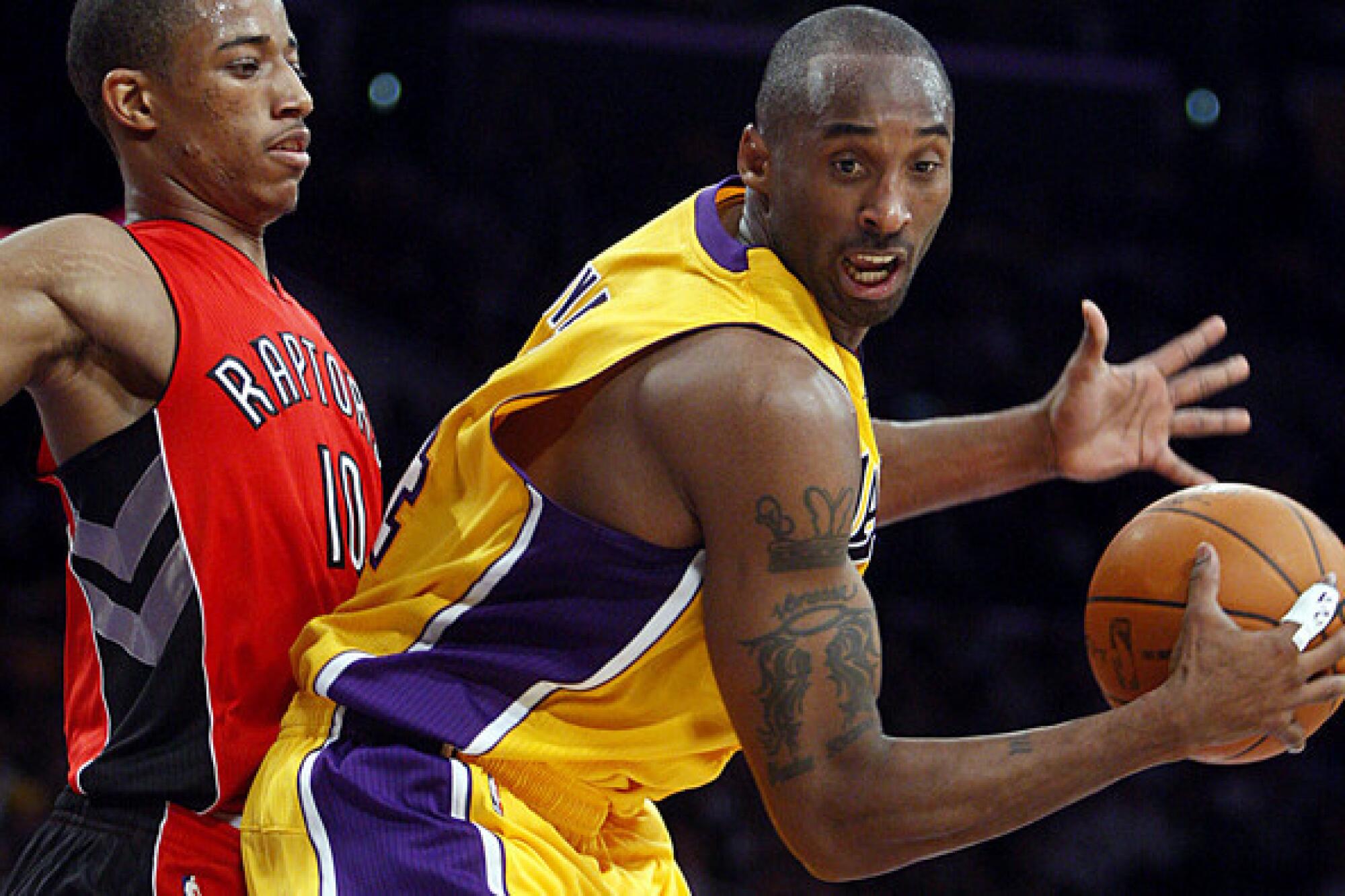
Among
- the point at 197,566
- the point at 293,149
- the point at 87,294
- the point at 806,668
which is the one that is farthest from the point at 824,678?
the point at 293,149

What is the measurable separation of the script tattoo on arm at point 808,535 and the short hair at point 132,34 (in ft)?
4.97

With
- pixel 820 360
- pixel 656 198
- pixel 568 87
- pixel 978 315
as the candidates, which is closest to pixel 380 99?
pixel 568 87

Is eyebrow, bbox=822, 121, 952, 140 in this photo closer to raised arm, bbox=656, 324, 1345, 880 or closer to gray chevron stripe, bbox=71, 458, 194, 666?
raised arm, bbox=656, 324, 1345, 880

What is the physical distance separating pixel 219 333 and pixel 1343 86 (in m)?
9.20

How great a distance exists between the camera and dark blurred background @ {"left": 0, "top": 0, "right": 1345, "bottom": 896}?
8.81 metres

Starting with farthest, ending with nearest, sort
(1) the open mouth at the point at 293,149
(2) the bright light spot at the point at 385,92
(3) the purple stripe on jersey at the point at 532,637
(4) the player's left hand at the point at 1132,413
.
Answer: (2) the bright light spot at the point at 385,92
(4) the player's left hand at the point at 1132,413
(1) the open mouth at the point at 293,149
(3) the purple stripe on jersey at the point at 532,637

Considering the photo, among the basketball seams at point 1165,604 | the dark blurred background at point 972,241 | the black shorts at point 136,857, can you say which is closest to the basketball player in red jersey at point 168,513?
the black shorts at point 136,857

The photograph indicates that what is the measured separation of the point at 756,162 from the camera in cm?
270

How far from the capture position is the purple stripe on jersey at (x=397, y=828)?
7.57 feet

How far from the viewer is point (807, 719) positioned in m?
2.29

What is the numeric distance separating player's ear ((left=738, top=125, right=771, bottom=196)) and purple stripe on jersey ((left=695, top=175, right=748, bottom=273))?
3.2 inches

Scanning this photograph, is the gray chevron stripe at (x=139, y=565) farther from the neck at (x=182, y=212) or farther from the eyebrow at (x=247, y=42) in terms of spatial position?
the eyebrow at (x=247, y=42)

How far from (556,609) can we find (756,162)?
0.81 m

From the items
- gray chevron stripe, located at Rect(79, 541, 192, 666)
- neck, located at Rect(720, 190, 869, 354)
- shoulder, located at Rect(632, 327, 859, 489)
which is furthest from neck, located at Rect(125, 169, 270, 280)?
shoulder, located at Rect(632, 327, 859, 489)
